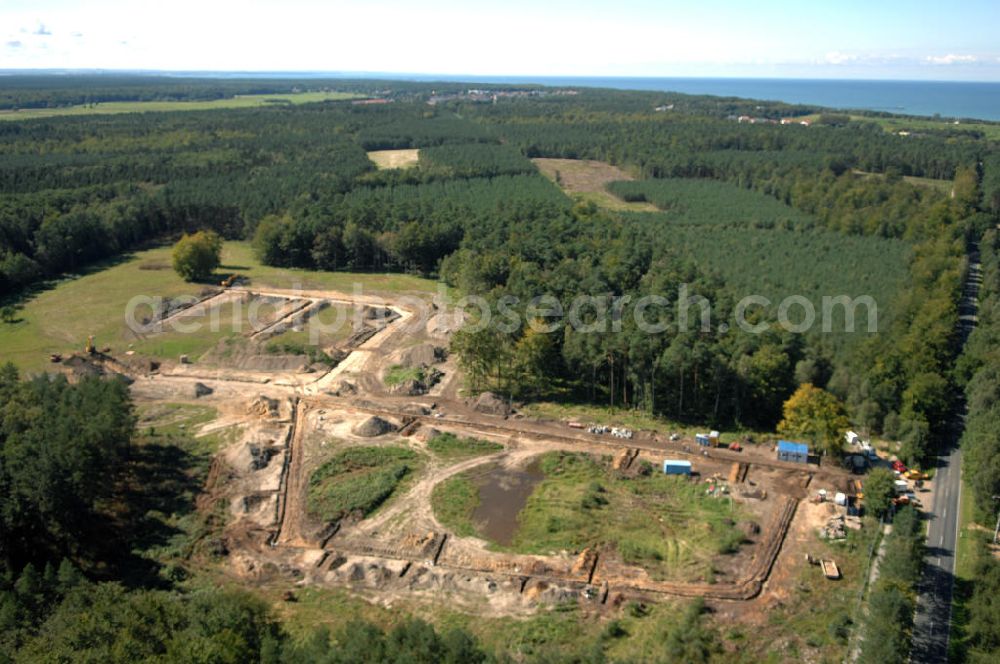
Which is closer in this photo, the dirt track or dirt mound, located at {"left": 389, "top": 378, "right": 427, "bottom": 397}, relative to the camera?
the dirt track

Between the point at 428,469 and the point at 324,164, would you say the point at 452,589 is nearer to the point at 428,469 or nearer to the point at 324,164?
the point at 428,469

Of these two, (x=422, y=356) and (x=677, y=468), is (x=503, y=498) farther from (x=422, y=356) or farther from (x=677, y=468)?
(x=422, y=356)

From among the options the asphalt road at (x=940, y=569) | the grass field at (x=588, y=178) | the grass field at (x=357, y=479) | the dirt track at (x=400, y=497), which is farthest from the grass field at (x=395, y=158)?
the asphalt road at (x=940, y=569)

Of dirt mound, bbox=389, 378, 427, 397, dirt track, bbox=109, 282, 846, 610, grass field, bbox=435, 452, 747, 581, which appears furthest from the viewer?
dirt mound, bbox=389, 378, 427, 397

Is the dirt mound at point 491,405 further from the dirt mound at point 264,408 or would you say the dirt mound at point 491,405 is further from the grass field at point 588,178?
the grass field at point 588,178

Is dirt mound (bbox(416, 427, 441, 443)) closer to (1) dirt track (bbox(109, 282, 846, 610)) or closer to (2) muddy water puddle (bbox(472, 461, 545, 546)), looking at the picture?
(1) dirt track (bbox(109, 282, 846, 610))

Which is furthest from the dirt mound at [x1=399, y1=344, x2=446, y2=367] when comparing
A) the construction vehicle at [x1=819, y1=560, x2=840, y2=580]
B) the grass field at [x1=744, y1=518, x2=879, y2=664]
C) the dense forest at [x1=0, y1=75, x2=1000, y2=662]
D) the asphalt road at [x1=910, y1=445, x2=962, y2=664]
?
the asphalt road at [x1=910, y1=445, x2=962, y2=664]

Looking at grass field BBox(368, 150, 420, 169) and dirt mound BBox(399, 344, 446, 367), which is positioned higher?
grass field BBox(368, 150, 420, 169)
